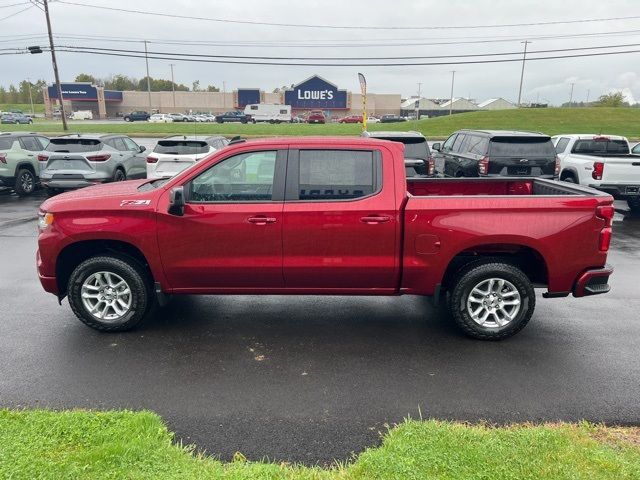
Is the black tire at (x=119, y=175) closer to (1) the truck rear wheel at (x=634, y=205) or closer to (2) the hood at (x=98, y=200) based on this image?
(2) the hood at (x=98, y=200)

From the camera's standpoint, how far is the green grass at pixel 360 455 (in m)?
2.91

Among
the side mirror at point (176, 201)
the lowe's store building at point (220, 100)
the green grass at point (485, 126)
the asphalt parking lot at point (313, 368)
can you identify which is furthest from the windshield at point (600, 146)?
the lowe's store building at point (220, 100)

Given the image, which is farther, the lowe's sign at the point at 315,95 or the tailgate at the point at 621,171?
the lowe's sign at the point at 315,95

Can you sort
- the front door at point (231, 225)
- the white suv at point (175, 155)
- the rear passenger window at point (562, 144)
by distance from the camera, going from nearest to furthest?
the front door at point (231, 225) < the white suv at point (175, 155) < the rear passenger window at point (562, 144)

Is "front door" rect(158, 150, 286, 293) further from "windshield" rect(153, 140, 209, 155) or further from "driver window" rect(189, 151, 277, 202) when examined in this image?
"windshield" rect(153, 140, 209, 155)

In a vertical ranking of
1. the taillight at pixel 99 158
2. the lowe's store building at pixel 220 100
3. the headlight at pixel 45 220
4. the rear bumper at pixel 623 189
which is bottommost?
the rear bumper at pixel 623 189

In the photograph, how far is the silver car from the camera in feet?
40.8

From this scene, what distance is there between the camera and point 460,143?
13305 millimetres

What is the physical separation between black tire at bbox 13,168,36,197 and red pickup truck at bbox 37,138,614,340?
10.3 meters

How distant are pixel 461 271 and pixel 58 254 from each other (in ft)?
13.0

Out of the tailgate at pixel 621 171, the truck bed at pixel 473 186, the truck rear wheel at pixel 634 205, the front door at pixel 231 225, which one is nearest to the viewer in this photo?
the front door at pixel 231 225

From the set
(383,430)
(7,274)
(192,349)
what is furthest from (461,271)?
(7,274)

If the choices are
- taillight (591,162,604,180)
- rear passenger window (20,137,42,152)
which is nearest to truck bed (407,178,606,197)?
taillight (591,162,604,180)

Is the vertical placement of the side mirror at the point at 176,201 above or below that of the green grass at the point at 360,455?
above
